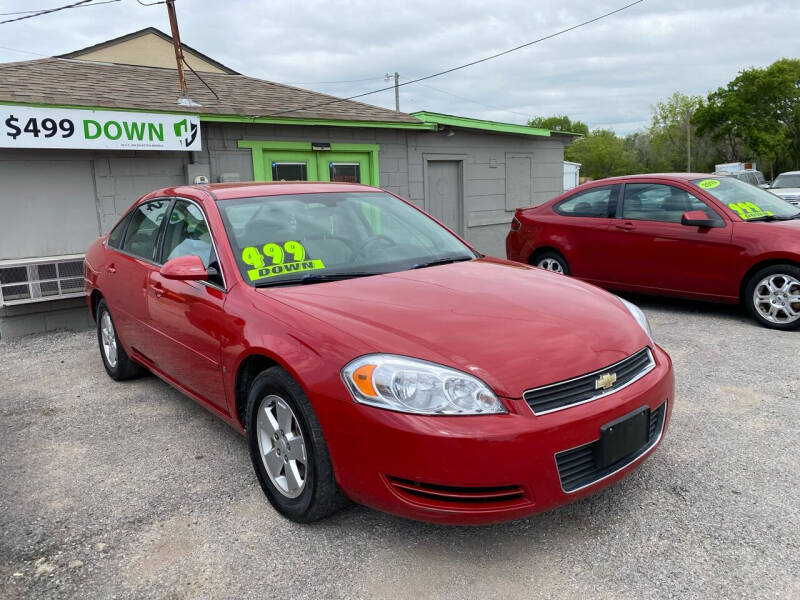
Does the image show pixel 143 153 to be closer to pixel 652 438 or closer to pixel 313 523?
pixel 313 523

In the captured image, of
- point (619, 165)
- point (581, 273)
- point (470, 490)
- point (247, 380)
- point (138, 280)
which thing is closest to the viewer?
point (470, 490)

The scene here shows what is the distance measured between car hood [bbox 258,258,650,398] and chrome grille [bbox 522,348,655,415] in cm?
3

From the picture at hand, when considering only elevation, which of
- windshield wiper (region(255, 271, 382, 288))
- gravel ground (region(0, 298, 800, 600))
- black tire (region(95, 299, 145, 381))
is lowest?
gravel ground (region(0, 298, 800, 600))

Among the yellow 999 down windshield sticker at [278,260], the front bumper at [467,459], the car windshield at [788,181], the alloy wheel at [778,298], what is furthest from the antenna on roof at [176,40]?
the car windshield at [788,181]

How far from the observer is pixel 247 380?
3014 mm

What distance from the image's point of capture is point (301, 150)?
30.1 ft

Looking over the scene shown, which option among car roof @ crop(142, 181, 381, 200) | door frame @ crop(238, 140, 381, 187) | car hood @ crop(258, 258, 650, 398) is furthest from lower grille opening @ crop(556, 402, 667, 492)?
door frame @ crop(238, 140, 381, 187)

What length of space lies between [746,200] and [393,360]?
5591 mm

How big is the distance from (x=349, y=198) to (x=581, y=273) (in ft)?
13.9

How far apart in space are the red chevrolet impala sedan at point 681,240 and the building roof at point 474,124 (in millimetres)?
3383

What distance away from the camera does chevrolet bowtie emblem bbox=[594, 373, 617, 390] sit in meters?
2.42

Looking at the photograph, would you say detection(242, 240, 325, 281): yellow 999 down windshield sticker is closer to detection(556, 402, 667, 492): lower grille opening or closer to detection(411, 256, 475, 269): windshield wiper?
detection(411, 256, 475, 269): windshield wiper

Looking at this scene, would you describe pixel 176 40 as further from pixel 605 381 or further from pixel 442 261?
pixel 605 381

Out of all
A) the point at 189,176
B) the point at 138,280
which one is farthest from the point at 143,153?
the point at 138,280
